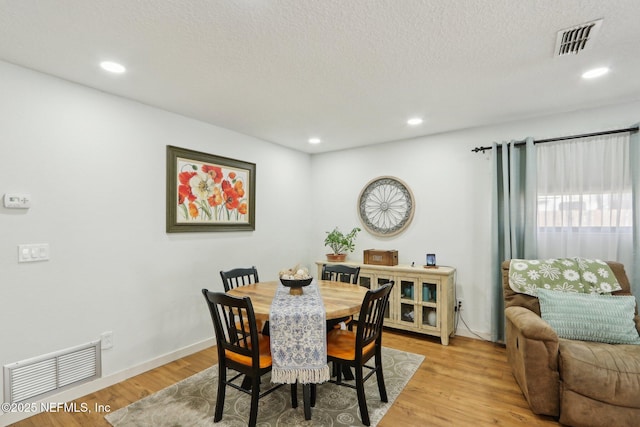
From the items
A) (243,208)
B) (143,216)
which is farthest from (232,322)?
(243,208)

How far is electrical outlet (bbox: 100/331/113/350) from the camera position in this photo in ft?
8.50

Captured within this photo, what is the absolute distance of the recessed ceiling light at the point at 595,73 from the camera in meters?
2.26

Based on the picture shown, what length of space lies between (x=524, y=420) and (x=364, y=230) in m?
2.72

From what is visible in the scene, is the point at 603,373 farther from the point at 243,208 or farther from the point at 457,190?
the point at 243,208

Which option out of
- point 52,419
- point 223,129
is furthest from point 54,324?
point 223,129

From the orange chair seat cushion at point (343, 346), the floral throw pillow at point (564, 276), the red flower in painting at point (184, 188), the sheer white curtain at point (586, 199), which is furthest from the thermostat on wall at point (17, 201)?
the sheer white curtain at point (586, 199)

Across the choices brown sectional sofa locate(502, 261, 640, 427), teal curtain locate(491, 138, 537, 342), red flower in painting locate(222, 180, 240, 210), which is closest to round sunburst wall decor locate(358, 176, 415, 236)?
teal curtain locate(491, 138, 537, 342)

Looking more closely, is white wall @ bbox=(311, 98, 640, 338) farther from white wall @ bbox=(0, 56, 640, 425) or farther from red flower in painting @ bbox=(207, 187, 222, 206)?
red flower in painting @ bbox=(207, 187, 222, 206)

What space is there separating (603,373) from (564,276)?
95 centimetres

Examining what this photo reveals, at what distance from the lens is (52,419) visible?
2164 millimetres

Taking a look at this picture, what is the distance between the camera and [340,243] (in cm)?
437

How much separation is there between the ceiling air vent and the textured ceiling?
5 cm

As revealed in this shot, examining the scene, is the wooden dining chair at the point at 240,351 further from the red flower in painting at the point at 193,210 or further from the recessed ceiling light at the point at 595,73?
the recessed ceiling light at the point at 595,73

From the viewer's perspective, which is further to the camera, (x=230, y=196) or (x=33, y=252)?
(x=230, y=196)
